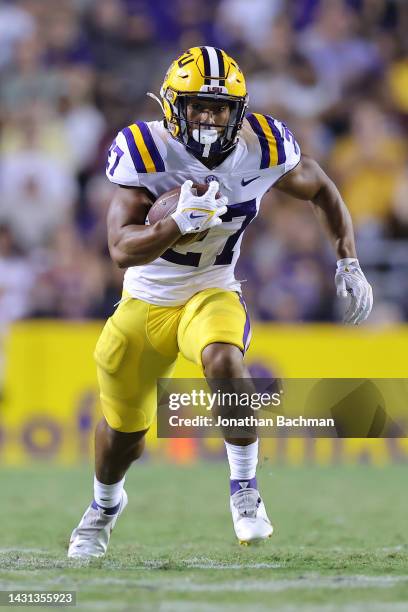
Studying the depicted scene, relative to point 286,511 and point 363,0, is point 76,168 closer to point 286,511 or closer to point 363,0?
point 363,0

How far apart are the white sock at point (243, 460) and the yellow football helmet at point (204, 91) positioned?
1.13 meters

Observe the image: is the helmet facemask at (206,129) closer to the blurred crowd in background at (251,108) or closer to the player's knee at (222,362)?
the player's knee at (222,362)

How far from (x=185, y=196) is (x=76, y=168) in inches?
249

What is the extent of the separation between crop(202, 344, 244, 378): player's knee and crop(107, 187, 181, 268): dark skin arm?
0.40 meters

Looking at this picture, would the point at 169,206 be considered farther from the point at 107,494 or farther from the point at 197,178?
the point at 107,494

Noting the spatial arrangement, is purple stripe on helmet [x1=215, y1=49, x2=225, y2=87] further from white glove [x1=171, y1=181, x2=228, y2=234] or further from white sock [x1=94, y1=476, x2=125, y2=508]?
white sock [x1=94, y1=476, x2=125, y2=508]

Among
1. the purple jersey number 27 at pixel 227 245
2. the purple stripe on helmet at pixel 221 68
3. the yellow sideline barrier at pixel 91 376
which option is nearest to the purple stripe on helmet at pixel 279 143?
the purple jersey number 27 at pixel 227 245

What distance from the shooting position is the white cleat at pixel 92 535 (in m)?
4.55

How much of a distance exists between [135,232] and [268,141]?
2.52 feet

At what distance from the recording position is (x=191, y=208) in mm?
4035

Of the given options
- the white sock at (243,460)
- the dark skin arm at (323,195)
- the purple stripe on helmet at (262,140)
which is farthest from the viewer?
the dark skin arm at (323,195)

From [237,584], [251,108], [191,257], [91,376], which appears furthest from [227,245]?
[251,108]

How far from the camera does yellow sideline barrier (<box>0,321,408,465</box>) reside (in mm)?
8703

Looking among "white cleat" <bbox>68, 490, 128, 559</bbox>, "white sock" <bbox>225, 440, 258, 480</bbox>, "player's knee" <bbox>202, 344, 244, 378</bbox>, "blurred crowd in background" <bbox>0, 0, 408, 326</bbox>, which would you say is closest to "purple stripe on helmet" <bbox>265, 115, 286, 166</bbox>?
"player's knee" <bbox>202, 344, 244, 378</bbox>
